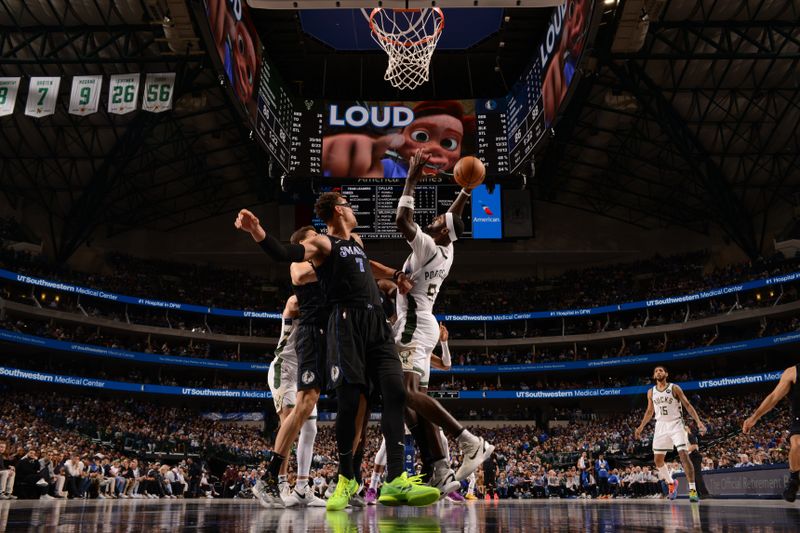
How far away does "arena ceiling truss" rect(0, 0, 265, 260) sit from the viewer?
19688 millimetres

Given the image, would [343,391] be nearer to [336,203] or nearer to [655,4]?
[336,203]

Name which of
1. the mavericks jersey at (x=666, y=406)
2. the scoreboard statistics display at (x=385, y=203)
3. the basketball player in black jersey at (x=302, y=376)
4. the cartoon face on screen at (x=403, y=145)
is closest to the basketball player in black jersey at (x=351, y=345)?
the basketball player in black jersey at (x=302, y=376)

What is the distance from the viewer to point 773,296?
30375mm

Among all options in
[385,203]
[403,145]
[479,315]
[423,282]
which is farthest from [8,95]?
[479,315]

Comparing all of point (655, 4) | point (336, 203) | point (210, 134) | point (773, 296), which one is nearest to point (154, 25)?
point (210, 134)

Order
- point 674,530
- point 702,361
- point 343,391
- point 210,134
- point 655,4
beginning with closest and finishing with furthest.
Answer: point 674,530
point 343,391
point 655,4
point 210,134
point 702,361

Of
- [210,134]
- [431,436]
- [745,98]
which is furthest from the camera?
[210,134]

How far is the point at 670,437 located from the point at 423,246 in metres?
6.31

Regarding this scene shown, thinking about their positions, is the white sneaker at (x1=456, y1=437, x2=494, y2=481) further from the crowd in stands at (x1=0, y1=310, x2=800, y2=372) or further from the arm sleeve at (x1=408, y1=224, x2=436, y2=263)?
the crowd in stands at (x1=0, y1=310, x2=800, y2=372)

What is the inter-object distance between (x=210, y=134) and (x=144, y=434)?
1253 cm

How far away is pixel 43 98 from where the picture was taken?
55.1 feet

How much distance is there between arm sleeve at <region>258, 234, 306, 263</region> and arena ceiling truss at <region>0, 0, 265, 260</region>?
45.1 feet

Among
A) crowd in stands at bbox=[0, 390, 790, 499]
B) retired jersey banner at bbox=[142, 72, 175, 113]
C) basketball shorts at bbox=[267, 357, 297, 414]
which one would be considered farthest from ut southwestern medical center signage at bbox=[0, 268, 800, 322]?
basketball shorts at bbox=[267, 357, 297, 414]

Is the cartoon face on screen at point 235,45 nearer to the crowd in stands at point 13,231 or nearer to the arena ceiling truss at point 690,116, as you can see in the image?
the arena ceiling truss at point 690,116
